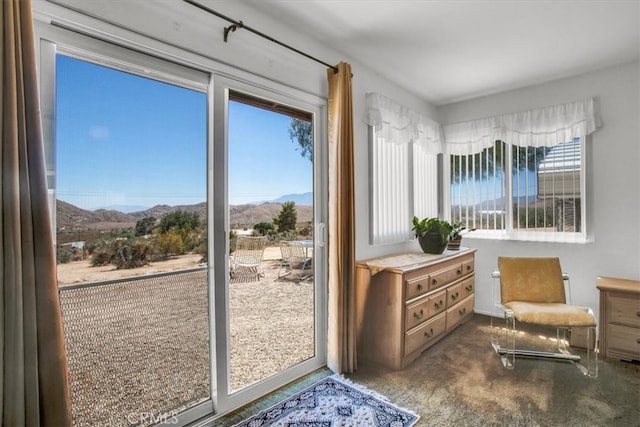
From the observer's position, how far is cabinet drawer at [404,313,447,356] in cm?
263

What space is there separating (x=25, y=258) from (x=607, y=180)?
4.35 meters

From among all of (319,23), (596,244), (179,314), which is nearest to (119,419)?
(179,314)

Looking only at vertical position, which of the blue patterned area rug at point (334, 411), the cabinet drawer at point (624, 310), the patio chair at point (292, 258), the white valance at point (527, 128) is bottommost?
the blue patterned area rug at point (334, 411)

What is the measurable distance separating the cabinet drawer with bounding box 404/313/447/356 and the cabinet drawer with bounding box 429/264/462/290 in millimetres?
301

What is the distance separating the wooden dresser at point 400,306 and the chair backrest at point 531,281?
51cm

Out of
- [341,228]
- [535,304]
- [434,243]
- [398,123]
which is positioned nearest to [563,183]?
[535,304]

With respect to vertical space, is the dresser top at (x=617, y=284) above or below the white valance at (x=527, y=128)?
below

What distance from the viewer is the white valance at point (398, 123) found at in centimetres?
302

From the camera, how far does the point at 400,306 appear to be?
2.54m

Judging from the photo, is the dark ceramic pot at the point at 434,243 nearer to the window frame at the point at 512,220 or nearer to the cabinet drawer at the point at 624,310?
the window frame at the point at 512,220

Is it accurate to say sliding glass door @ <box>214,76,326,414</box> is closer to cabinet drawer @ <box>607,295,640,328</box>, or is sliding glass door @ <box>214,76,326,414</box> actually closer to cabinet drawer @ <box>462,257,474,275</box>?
cabinet drawer @ <box>462,257,474,275</box>

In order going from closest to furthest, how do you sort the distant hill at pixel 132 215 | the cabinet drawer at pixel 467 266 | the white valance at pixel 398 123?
the distant hill at pixel 132 215 < the white valance at pixel 398 123 < the cabinet drawer at pixel 467 266

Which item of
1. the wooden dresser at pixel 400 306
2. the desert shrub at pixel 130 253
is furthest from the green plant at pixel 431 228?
the desert shrub at pixel 130 253

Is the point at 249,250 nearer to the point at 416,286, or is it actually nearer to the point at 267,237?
the point at 267,237
